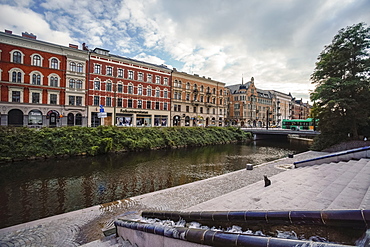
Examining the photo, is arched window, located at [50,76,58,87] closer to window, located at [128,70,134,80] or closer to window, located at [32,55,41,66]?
window, located at [32,55,41,66]

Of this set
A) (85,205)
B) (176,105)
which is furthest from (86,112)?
(85,205)

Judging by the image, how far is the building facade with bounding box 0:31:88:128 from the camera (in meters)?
27.3

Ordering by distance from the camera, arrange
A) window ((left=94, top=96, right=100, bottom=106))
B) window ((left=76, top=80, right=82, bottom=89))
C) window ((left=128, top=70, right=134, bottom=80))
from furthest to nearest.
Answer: window ((left=128, top=70, right=134, bottom=80)) < window ((left=94, top=96, right=100, bottom=106)) < window ((left=76, top=80, right=82, bottom=89))

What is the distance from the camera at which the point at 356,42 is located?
2116 cm

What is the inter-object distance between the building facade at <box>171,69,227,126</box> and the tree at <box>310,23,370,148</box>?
93.1 ft

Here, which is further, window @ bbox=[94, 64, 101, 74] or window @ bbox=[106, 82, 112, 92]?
window @ bbox=[106, 82, 112, 92]

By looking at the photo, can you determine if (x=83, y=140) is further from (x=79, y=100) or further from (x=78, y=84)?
(x=78, y=84)

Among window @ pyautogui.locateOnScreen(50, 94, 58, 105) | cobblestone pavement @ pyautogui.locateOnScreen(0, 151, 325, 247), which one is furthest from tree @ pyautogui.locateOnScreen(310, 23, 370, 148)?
window @ pyautogui.locateOnScreen(50, 94, 58, 105)

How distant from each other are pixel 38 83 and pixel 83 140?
16.3 meters

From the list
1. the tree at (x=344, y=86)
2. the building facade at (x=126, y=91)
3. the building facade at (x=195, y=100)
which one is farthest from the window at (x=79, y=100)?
the tree at (x=344, y=86)

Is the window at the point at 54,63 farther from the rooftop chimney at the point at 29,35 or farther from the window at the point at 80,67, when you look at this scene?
the rooftop chimney at the point at 29,35

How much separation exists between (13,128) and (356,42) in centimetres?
3833

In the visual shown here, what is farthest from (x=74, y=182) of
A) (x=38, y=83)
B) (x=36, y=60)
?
(x=36, y=60)

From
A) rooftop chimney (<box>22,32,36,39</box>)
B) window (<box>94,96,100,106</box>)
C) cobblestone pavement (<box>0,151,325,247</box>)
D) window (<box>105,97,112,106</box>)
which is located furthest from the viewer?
window (<box>105,97,112,106</box>)
